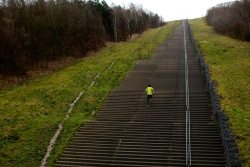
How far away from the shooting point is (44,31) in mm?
49781

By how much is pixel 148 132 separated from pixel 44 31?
26.4 meters

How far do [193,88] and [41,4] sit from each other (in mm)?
24044

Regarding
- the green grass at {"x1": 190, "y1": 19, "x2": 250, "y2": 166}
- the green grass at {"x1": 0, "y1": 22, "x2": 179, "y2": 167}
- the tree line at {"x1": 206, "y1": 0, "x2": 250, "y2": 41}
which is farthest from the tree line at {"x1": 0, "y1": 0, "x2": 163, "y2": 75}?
the tree line at {"x1": 206, "y1": 0, "x2": 250, "y2": 41}

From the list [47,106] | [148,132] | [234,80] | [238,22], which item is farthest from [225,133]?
[238,22]

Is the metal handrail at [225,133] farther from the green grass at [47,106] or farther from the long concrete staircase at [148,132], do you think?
the green grass at [47,106]

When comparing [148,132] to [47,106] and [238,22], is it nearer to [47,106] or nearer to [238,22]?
[47,106]

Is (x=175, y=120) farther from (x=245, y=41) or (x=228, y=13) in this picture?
(x=228, y=13)

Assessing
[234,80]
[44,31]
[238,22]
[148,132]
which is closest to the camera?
[148,132]

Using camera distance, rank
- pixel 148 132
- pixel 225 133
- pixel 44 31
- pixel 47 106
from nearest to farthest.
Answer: pixel 225 133 < pixel 148 132 < pixel 47 106 < pixel 44 31

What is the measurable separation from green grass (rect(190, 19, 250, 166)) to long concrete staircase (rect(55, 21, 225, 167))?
54.6 inches

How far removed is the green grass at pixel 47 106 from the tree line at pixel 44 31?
336 cm

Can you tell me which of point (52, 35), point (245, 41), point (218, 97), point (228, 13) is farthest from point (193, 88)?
point (228, 13)

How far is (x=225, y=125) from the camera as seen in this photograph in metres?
25.7

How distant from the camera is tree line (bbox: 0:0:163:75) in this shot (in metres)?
42.8
